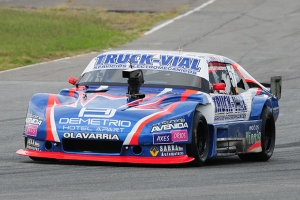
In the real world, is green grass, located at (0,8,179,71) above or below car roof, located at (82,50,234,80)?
above

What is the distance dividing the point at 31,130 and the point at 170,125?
1452 millimetres

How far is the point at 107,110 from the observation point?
9070 millimetres

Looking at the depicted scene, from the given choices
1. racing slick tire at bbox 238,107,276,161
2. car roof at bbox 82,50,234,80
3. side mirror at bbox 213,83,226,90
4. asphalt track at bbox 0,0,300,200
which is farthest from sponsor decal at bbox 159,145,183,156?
racing slick tire at bbox 238,107,276,161

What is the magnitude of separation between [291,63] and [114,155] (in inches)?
602

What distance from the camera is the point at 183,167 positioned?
916 centimetres

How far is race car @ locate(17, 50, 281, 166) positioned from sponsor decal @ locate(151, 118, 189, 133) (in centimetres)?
1

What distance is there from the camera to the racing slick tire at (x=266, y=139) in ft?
35.2

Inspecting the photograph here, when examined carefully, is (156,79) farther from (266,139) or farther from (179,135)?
(266,139)

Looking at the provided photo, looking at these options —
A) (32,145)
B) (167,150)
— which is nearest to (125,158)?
(167,150)

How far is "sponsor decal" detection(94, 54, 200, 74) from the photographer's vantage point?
10.4 m

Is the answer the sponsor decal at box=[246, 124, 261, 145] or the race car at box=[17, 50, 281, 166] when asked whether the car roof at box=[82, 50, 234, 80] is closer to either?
the race car at box=[17, 50, 281, 166]

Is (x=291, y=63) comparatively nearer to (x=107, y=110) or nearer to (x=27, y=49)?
(x=27, y=49)

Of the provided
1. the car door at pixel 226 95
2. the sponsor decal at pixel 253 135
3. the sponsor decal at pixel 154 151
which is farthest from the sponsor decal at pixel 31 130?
the sponsor decal at pixel 253 135

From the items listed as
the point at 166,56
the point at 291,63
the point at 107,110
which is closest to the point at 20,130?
the point at 166,56
